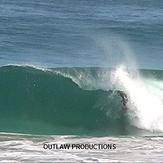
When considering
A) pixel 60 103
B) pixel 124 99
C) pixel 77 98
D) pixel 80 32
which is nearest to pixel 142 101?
pixel 124 99

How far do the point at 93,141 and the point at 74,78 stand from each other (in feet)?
21.3

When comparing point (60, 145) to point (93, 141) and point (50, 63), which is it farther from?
point (50, 63)

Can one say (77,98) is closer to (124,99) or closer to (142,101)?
(124,99)

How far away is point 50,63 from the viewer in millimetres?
31891

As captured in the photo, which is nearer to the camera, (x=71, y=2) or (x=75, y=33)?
(x=75, y=33)

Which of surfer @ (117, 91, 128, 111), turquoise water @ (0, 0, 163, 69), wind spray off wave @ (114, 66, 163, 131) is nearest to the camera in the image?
wind spray off wave @ (114, 66, 163, 131)

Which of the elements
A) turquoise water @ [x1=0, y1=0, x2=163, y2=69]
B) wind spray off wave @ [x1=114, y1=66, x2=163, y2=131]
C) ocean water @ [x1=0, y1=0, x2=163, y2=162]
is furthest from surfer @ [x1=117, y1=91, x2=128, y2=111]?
turquoise water @ [x1=0, y1=0, x2=163, y2=69]

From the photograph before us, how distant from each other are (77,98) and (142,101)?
2.26 meters

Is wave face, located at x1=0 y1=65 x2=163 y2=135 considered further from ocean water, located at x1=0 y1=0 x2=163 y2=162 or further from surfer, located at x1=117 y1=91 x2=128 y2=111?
surfer, located at x1=117 y1=91 x2=128 y2=111

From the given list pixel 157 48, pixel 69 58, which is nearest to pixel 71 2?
pixel 157 48

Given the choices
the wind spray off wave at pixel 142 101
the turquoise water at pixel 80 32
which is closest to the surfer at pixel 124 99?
the wind spray off wave at pixel 142 101

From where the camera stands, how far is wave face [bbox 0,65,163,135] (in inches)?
832

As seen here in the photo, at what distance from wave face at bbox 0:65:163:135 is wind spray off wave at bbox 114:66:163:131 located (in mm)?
424

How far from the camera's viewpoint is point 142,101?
22891mm
